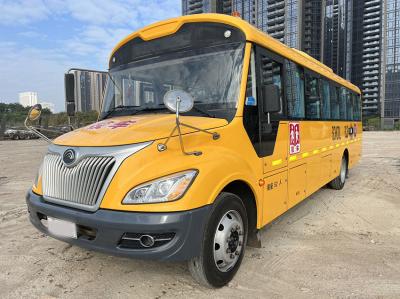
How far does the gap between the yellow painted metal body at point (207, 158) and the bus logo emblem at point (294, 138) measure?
0.35 feet

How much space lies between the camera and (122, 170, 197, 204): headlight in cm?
288

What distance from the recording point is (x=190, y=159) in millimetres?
3064

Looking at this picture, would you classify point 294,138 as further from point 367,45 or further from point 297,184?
point 367,45

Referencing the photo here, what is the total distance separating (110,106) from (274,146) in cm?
218

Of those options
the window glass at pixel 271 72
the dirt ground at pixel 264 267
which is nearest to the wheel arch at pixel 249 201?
the dirt ground at pixel 264 267

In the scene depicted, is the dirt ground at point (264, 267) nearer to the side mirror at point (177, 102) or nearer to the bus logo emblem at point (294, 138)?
the bus logo emblem at point (294, 138)

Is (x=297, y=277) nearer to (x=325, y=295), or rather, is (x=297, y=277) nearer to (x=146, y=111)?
(x=325, y=295)

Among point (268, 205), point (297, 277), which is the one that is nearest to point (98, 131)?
point (268, 205)

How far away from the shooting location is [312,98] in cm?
614

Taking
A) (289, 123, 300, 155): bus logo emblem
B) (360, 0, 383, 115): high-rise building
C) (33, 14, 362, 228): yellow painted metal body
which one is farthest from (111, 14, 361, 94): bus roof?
(360, 0, 383, 115): high-rise building

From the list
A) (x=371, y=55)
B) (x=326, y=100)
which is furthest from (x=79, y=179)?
(x=371, y=55)

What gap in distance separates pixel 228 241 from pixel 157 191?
1020 mm

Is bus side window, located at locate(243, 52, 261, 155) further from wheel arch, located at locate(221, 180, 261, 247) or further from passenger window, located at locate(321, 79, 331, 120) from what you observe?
passenger window, located at locate(321, 79, 331, 120)

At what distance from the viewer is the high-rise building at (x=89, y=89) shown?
5023 millimetres
